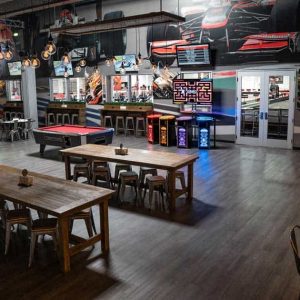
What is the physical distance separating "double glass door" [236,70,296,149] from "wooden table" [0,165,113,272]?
749 cm

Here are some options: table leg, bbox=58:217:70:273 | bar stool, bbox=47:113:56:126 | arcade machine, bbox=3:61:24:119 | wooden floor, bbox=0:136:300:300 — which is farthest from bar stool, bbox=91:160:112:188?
arcade machine, bbox=3:61:24:119

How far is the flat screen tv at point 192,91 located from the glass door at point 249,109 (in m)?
0.93

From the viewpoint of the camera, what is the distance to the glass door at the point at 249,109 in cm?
1073

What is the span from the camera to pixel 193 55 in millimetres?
11516

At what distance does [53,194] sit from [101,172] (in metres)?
2.43

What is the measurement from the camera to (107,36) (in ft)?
44.9

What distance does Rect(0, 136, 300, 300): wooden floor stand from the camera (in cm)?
354

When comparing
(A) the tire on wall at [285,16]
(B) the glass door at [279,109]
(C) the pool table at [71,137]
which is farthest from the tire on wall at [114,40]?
(B) the glass door at [279,109]

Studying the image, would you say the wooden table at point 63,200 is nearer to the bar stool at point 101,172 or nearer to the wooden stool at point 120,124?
the bar stool at point 101,172

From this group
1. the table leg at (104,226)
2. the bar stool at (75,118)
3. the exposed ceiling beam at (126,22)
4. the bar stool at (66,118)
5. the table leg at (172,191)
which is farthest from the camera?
the bar stool at (66,118)

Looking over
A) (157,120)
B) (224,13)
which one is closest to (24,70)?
(157,120)

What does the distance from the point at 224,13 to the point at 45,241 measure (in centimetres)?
898

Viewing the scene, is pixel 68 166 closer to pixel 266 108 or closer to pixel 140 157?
pixel 140 157

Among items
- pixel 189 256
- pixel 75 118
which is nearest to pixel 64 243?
pixel 189 256
